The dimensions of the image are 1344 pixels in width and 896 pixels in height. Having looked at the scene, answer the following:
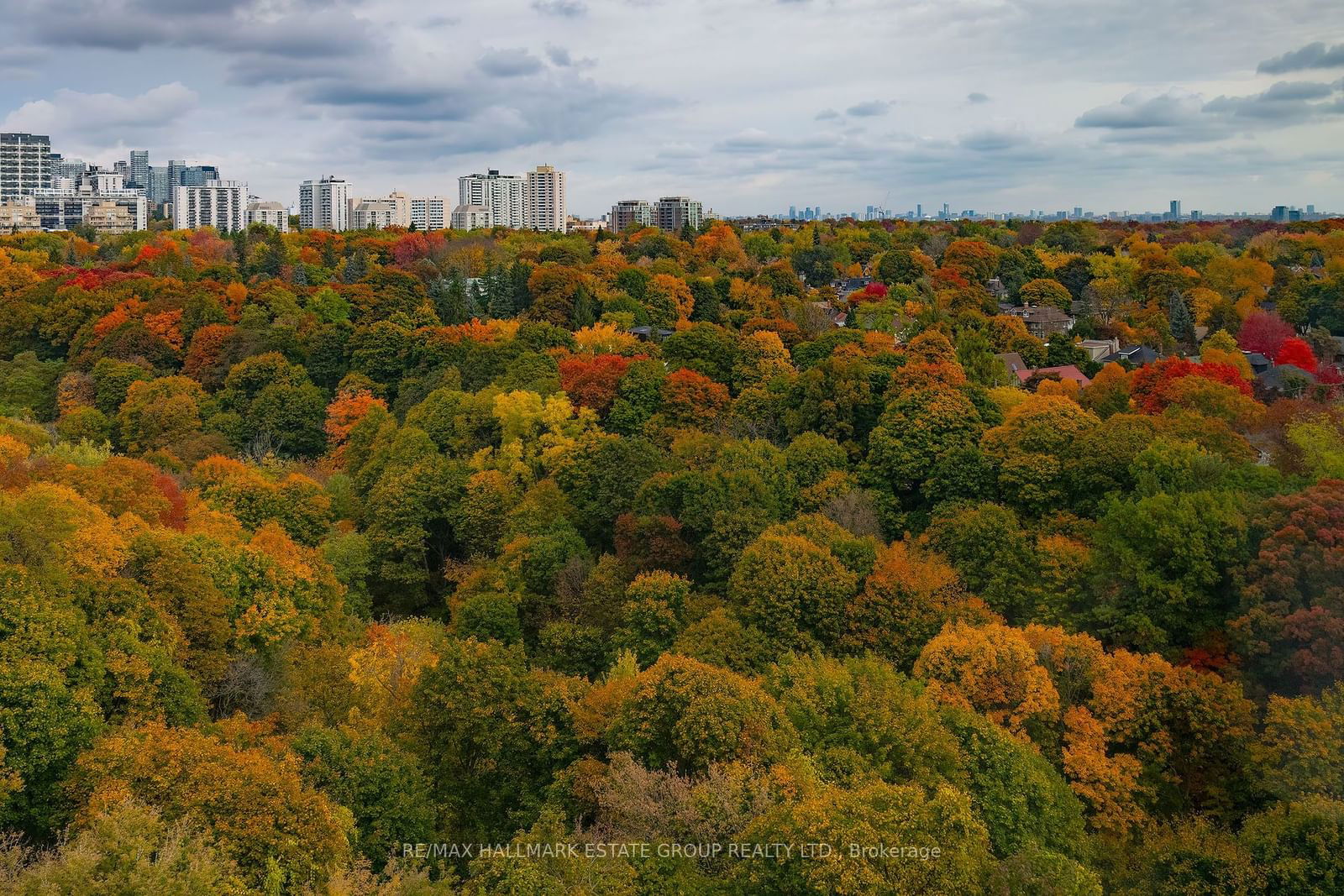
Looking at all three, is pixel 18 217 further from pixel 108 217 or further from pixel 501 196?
pixel 501 196

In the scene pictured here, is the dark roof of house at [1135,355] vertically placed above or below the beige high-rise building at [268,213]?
below

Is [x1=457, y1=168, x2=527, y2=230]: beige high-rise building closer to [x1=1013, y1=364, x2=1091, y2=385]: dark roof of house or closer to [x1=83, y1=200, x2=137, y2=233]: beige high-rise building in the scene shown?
[x1=83, y1=200, x2=137, y2=233]: beige high-rise building

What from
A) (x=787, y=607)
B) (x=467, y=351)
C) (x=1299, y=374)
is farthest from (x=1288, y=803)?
(x=467, y=351)

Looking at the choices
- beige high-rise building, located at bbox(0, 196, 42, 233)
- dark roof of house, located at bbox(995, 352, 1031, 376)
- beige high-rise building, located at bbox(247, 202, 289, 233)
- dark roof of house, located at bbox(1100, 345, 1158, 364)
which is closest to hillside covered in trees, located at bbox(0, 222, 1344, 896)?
dark roof of house, located at bbox(995, 352, 1031, 376)

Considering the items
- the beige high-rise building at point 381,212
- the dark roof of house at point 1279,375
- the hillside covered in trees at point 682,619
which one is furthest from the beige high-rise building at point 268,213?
the dark roof of house at point 1279,375

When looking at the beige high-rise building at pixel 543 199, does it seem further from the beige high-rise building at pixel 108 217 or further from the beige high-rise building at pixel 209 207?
the beige high-rise building at pixel 108 217

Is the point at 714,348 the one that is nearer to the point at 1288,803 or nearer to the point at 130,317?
the point at 1288,803
